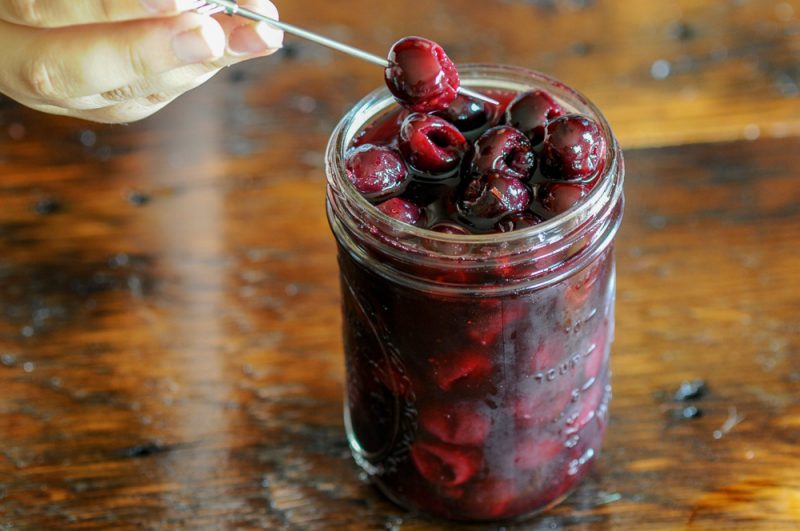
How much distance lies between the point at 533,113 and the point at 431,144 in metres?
0.10

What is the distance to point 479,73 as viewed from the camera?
1.06 metres

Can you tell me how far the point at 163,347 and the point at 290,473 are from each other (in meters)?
0.24

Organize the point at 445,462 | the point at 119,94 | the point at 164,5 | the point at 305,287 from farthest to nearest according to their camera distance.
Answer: the point at 305,287 → the point at 445,462 → the point at 119,94 → the point at 164,5

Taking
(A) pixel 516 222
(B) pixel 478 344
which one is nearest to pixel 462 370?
(B) pixel 478 344

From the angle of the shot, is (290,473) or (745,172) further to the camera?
(745,172)

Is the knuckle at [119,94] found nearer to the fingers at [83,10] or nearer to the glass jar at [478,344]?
the fingers at [83,10]

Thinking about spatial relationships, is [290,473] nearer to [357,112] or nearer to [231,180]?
[357,112]

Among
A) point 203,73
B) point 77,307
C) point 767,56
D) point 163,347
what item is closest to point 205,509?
point 163,347

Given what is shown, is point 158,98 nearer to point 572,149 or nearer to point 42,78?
point 42,78

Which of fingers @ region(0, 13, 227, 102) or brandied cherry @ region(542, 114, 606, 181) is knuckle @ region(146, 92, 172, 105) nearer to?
fingers @ region(0, 13, 227, 102)

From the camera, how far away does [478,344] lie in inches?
36.1

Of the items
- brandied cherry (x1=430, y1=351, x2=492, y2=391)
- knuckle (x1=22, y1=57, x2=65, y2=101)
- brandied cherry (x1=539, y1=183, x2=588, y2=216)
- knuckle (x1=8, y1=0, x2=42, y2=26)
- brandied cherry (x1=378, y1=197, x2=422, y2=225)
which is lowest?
brandied cherry (x1=430, y1=351, x2=492, y2=391)

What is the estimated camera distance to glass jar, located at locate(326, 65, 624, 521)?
2.89ft

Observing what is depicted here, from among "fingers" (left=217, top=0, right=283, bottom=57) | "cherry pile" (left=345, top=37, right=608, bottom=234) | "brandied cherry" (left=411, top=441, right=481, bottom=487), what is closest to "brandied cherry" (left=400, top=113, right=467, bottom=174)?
"cherry pile" (left=345, top=37, right=608, bottom=234)
